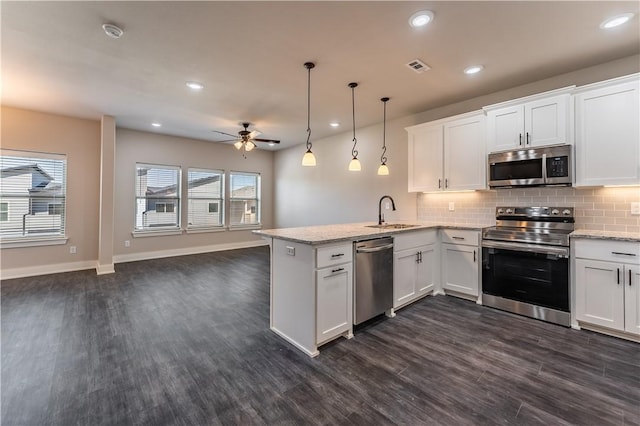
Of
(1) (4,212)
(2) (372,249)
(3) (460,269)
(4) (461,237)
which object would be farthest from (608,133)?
(1) (4,212)

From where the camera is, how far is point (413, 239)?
3.43 meters

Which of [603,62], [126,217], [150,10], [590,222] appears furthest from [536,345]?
[126,217]

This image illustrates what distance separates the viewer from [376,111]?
4.64 m

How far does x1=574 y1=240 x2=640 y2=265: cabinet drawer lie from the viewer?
253 cm

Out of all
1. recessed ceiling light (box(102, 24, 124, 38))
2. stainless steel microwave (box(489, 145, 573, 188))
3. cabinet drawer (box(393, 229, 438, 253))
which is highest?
recessed ceiling light (box(102, 24, 124, 38))

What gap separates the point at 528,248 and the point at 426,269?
1152 mm

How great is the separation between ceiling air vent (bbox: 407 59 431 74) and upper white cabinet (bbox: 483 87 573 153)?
3.42 ft

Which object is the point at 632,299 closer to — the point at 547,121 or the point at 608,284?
the point at 608,284

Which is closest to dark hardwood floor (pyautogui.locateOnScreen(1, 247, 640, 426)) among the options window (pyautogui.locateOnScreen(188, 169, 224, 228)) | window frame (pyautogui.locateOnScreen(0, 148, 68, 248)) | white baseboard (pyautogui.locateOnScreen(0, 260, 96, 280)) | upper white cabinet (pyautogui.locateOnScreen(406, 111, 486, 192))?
upper white cabinet (pyautogui.locateOnScreen(406, 111, 486, 192))

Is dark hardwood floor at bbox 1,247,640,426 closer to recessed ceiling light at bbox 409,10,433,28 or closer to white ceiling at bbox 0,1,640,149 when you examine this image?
white ceiling at bbox 0,1,640,149

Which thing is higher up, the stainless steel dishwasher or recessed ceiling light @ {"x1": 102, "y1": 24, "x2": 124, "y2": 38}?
recessed ceiling light @ {"x1": 102, "y1": 24, "x2": 124, "y2": 38}

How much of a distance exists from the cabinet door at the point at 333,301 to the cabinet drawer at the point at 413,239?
822 millimetres

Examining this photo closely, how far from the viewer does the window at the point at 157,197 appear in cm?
618

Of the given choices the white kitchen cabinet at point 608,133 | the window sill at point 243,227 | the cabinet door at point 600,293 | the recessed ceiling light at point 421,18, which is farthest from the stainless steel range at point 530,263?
the window sill at point 243,227
